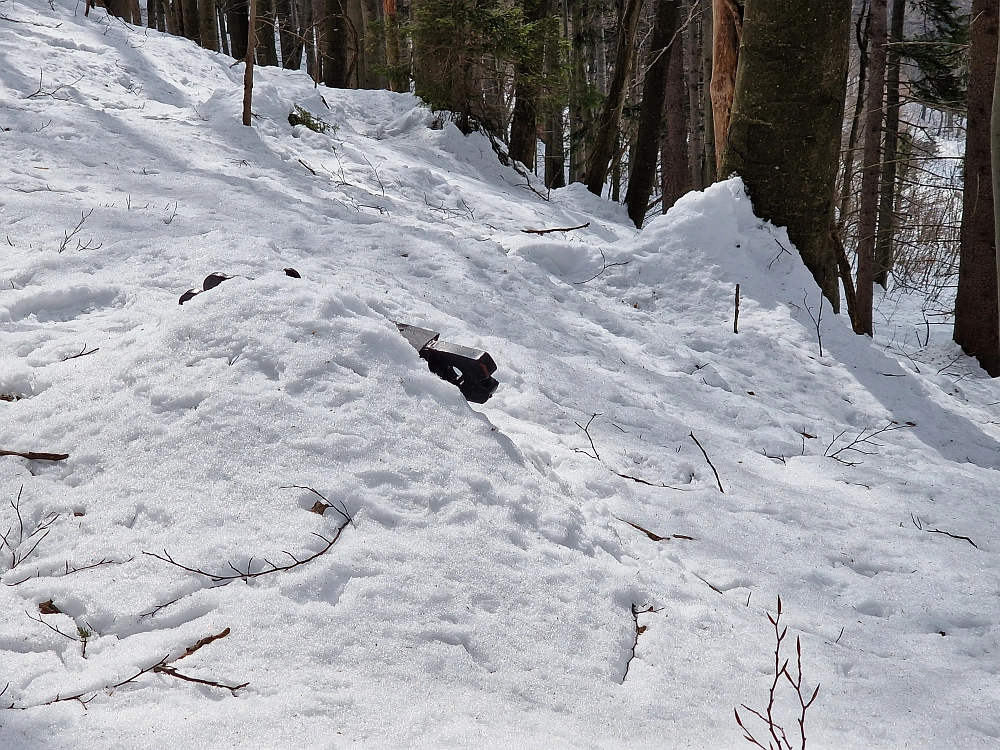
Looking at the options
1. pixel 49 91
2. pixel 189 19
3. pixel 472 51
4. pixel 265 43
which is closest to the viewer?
pixel 49 91

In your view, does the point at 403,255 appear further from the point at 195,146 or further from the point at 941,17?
the point at 941,17

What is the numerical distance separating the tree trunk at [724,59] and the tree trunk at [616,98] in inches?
141

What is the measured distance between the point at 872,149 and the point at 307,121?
6778mm

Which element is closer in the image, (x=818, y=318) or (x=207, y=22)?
(x=818, y=318)

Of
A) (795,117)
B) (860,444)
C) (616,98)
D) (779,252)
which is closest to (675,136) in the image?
(616,98)

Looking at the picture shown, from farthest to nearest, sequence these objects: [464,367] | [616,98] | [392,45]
Result: [392,45], [616,98], [464,367]

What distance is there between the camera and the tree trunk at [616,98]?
973cm

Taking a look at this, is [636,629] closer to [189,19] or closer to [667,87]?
[667,87]

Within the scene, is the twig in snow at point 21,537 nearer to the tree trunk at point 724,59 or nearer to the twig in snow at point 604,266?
the twig in snow at point 604,266

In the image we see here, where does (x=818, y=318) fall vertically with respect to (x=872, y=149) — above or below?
below

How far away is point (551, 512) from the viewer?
261 cm

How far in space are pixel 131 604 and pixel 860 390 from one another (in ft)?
13.8

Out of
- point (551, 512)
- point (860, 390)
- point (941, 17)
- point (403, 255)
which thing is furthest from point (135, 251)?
point (941, 17)

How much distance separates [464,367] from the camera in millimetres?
3084
